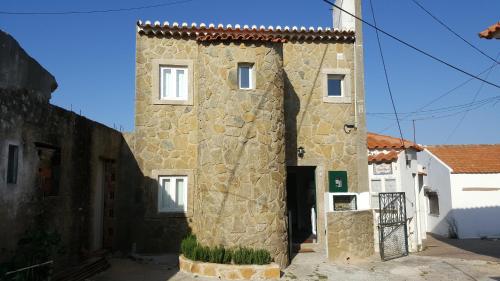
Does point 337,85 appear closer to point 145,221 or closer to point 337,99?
point 337,99

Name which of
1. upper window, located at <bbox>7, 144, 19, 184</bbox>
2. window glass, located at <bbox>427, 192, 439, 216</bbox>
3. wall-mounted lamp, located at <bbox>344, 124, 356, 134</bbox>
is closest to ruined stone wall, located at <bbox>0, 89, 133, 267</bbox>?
upper window, located at <bbox>7, 144, 19, 184</bbox>

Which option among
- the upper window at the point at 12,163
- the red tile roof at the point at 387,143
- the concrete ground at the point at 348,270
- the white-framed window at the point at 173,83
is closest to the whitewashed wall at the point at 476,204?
the red tile roof at the point at 387,143

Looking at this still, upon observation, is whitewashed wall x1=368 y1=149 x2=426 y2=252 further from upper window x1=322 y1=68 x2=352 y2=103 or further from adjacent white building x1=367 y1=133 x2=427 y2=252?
upper window x1=322 y1=68 x2=352 y2=103

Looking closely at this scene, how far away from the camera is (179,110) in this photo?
1239 centimetres

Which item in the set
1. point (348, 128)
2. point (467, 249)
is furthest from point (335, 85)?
point (467, 249)

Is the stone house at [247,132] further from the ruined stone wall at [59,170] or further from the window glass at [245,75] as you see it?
the ruined stone wall at [59,170]

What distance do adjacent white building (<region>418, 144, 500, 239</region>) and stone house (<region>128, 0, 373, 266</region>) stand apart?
879 centimetres

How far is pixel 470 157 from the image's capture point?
68.3 ft

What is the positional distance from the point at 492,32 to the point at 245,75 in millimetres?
5617

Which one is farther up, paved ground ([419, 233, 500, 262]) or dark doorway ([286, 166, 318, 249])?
dark doorway ([286, 166, 318, 249])

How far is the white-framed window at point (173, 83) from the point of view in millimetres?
12531

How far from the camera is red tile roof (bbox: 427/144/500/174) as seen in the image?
19.5 meters

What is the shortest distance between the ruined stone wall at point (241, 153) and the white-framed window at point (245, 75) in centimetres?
14

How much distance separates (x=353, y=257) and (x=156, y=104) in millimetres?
7123
